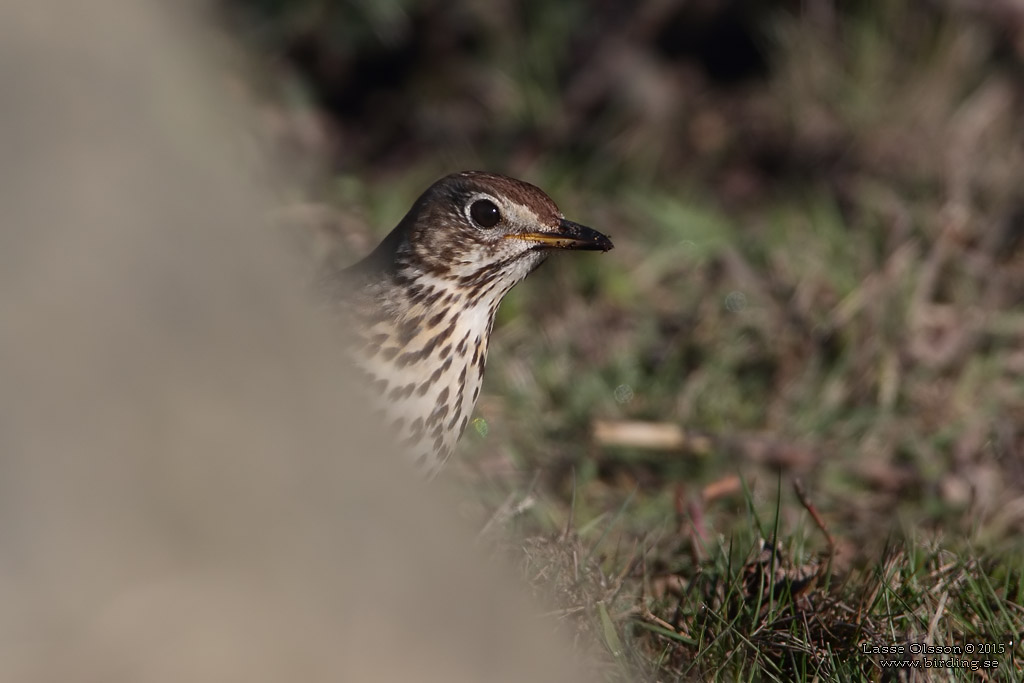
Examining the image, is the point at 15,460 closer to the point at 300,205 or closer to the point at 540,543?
the point at 540,543

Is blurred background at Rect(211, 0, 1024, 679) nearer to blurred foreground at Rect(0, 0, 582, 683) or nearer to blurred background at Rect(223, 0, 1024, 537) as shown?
blurred background at Rect(223, 0, 1024, 537)

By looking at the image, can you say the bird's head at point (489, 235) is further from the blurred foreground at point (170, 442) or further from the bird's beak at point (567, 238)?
the blurred foreground at point (170, 442)

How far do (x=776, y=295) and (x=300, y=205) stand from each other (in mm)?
1922

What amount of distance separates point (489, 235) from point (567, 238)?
221 mm

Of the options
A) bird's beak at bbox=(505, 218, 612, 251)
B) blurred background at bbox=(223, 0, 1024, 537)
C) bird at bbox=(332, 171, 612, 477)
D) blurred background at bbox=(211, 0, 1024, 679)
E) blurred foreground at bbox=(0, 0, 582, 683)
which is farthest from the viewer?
blurred background at bbox=(223, 0, 1024, 537)

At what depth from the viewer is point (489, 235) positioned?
4109mm

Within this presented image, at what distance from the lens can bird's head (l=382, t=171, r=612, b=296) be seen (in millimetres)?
4094

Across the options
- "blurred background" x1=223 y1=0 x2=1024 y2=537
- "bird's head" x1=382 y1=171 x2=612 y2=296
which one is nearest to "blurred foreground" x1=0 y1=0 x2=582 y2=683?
"bird's head" x1=382 y1=171 x2=612 y2=296

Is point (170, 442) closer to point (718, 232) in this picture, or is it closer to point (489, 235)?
point (489, 235)

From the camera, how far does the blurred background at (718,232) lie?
4.93 metres

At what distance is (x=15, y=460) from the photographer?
1632 millimetres

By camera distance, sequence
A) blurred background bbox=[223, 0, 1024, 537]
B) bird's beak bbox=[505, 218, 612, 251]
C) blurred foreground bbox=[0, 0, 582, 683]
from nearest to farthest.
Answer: blurred foreground bbox=[0, 0, 582, 683], bird's beak bbox=[505, 218, 612, 251], blurred background bbox=[223, 0, 1024, 537]

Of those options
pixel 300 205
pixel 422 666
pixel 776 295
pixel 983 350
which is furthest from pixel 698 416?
pixel 422 666

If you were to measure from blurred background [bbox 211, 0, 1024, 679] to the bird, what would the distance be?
0.35 metres
